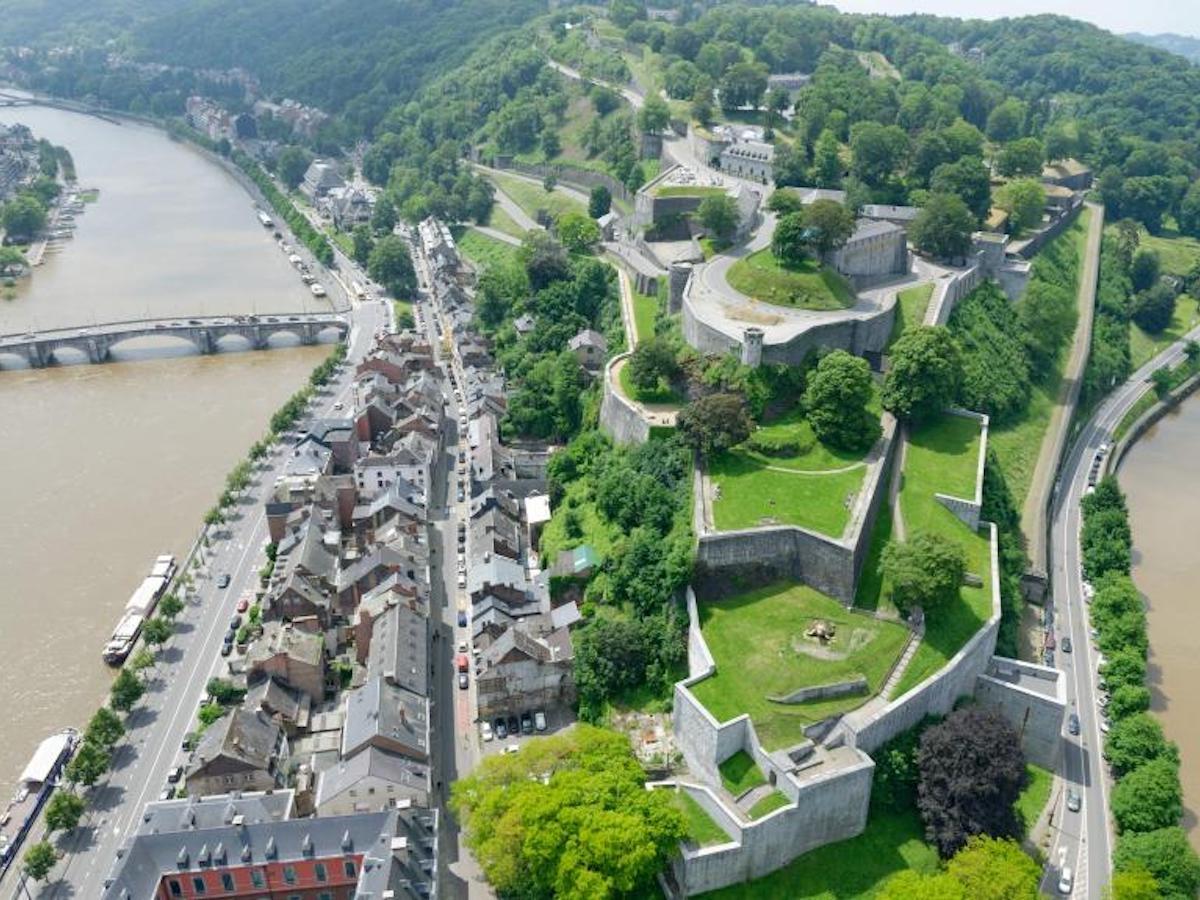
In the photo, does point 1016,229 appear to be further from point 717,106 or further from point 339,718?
point 339,718

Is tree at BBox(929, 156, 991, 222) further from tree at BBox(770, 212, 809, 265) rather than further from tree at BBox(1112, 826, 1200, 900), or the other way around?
tree at BBox(1112, 826, 1200, 900)

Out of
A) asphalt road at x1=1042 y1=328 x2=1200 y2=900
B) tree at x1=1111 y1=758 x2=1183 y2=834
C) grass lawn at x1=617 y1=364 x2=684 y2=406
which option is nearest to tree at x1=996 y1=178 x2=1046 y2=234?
asphalt road at x1=1042 y1=328 x2=1200 y2=900

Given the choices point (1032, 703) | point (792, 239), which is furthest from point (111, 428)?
point (1032, 703)

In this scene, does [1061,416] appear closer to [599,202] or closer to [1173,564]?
[1173,564]

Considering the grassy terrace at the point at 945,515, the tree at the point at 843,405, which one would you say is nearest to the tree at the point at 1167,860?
the grassy terrace at the point at 945,515

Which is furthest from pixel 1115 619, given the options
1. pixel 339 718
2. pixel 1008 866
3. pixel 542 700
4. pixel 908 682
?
pixel 339 718

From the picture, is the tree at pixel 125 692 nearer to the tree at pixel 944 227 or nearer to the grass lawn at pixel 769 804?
the grass lawn at pixel 769 804
